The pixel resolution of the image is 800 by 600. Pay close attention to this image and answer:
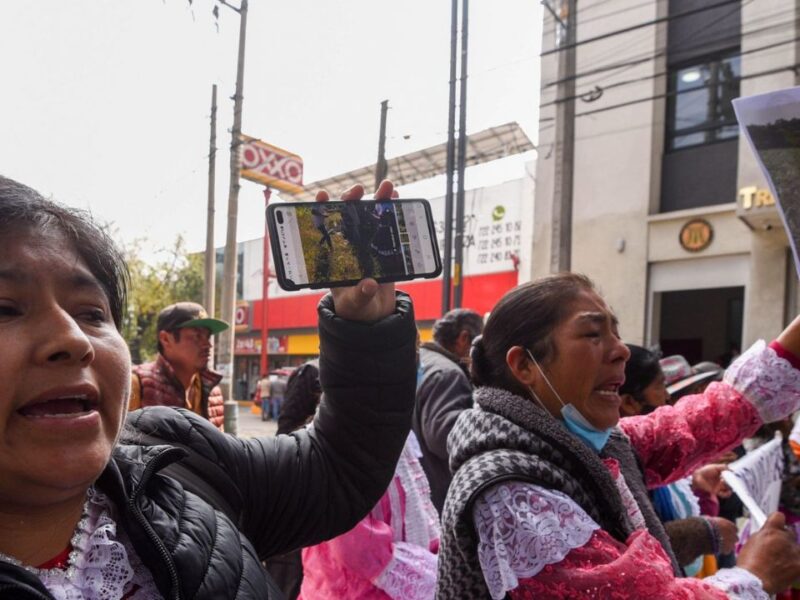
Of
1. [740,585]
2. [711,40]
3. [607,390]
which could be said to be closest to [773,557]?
[740,585]

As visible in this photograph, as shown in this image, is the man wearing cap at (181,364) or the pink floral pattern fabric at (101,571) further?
the man wearing cap at (181,364)

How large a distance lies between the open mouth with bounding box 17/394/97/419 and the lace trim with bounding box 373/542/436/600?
4.87 ft

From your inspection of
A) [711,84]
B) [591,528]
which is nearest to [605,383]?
[591,528]

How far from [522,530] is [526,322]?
534mm

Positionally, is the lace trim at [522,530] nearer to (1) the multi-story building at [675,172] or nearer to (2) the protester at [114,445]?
(2) the protester at [114,445]

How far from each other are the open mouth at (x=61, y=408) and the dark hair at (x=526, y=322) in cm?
104

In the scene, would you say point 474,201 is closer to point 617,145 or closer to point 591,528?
point 617,145

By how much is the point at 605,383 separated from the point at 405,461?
3.10 ft

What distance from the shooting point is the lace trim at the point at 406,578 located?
213 centimetres

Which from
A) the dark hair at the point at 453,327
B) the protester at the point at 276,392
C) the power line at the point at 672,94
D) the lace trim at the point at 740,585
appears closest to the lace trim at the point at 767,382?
the lace trim at the point at 740,585

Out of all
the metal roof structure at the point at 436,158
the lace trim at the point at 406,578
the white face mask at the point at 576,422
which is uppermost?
the metal roof structure at the point at 436,158

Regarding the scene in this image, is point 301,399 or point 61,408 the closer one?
point 61,408

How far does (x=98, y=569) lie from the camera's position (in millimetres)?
916

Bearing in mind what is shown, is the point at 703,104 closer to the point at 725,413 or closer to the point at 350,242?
the point at 725,413
